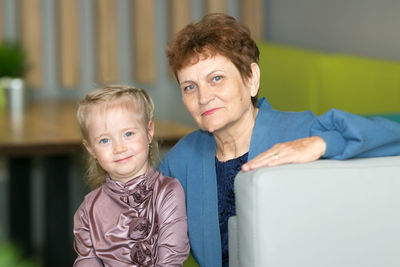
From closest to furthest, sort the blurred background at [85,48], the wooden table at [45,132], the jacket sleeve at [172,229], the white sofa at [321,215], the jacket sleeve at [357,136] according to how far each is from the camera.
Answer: the white sofa at [321,215]
the jacket sleeve at [357,136]
the jacket sleeve at [172,229]
the wooden table at [45,132]
the blurred background at [85,48]

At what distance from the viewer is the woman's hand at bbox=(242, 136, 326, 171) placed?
155 cm

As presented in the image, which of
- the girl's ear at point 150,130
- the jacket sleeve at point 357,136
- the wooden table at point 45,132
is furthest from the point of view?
the wooden table at point 45,132

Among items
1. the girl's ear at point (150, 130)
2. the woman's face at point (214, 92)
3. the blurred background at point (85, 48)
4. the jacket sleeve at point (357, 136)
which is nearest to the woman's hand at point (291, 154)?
the jacket sleeve at point (357, 136)

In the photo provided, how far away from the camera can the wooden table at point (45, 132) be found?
2.95m

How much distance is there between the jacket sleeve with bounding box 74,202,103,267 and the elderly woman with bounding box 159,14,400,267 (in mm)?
289

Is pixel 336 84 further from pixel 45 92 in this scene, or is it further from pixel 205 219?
pixel 45 92

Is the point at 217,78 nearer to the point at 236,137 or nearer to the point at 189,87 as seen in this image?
the point at 189,87

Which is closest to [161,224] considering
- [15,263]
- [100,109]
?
[100,109]

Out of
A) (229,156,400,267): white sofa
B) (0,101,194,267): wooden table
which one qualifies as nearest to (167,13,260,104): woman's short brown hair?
(229,156,400,267): white sofa

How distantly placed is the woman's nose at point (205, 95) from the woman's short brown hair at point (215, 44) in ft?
0.25

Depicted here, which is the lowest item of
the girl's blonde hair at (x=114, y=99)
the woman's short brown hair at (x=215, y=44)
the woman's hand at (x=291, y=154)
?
the woman's hand at (x=291, y=154)

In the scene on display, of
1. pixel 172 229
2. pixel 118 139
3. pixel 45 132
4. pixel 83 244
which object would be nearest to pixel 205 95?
pixel 118 139

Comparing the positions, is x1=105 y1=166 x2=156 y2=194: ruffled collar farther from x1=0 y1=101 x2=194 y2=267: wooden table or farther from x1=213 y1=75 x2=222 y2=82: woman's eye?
x1=0 y1=101 x2=194 y2=267: wooden table

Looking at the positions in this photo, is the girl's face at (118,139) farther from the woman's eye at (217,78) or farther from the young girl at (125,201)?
the woman's eye at (217,78)
